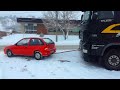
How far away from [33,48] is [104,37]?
382cm

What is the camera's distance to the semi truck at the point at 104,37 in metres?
7.24

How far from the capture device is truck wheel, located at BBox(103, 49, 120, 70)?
7.36 metres

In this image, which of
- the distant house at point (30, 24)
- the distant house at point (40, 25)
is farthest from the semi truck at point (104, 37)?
the distant house at point (30, 24)

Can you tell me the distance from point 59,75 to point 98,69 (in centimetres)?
167

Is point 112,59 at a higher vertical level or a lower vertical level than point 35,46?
lower

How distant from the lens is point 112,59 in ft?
24.3

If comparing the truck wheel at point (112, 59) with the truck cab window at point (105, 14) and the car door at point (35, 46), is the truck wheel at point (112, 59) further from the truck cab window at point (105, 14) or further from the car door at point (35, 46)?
the car door at point (35, 46)

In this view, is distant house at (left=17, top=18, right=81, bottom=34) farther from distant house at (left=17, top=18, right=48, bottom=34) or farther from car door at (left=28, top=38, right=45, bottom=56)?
car door at (left=28, top=38, right=45, bottom=56)

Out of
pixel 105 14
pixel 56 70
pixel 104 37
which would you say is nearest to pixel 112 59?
pixel 104 37

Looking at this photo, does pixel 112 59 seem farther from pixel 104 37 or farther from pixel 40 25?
pixel 40 25

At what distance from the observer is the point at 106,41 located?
7371mm

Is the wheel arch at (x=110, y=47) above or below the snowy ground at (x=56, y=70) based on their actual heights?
above
